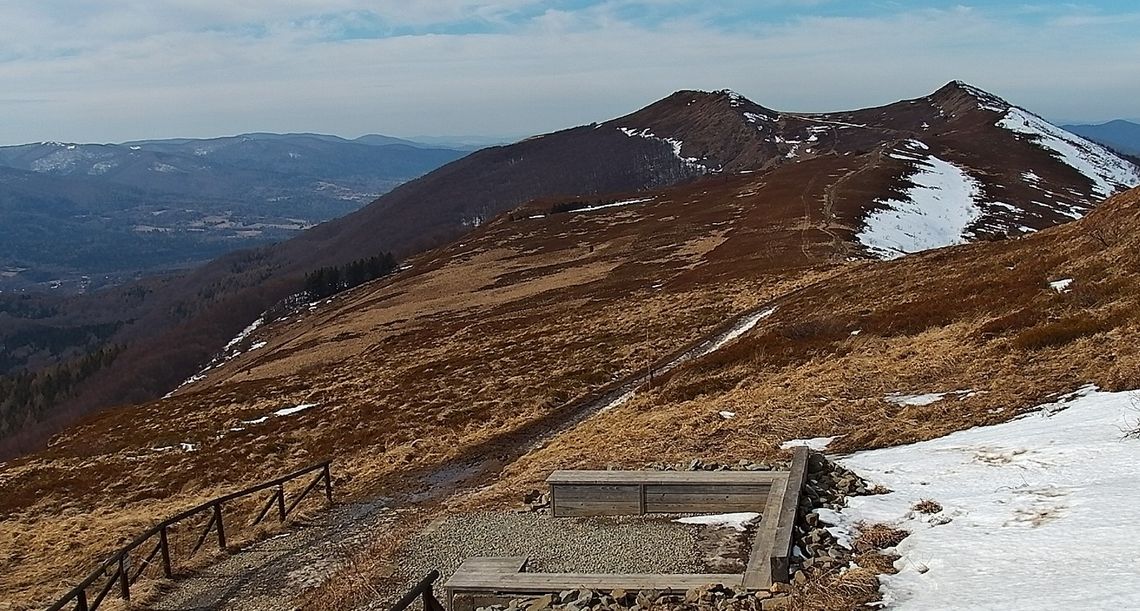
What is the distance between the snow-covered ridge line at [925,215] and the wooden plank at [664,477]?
4401 cm

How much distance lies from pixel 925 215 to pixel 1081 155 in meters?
86.3

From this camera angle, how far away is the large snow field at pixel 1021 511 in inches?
333

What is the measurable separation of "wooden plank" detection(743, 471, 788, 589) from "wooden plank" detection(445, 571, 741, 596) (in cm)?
25

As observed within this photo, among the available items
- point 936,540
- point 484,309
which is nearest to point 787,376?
point 936,540

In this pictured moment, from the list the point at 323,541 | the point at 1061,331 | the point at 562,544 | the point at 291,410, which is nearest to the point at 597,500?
the point at 562,544

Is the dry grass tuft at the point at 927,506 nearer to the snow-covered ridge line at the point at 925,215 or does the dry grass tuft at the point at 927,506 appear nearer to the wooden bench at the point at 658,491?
the wooden bench at the point at 658,491

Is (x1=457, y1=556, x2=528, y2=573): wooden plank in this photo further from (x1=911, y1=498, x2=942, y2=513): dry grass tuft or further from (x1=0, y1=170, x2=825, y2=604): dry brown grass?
(x1=0, y1=170, x2=825, y2=604): dry brown grass

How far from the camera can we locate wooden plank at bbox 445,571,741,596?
1088cm

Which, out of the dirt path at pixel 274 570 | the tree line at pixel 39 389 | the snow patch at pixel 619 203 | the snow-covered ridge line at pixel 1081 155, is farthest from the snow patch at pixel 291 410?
the snow-covered ridge line at pixel 1081 155

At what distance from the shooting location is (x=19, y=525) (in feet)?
119

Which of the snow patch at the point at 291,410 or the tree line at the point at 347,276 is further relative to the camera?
the tree line at the point at 347,276

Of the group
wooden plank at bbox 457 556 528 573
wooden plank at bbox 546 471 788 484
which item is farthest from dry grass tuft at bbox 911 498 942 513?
wooden plank at bbox 457 556 528 573

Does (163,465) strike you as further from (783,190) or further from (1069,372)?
(783,190)

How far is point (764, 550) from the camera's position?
1104cm
